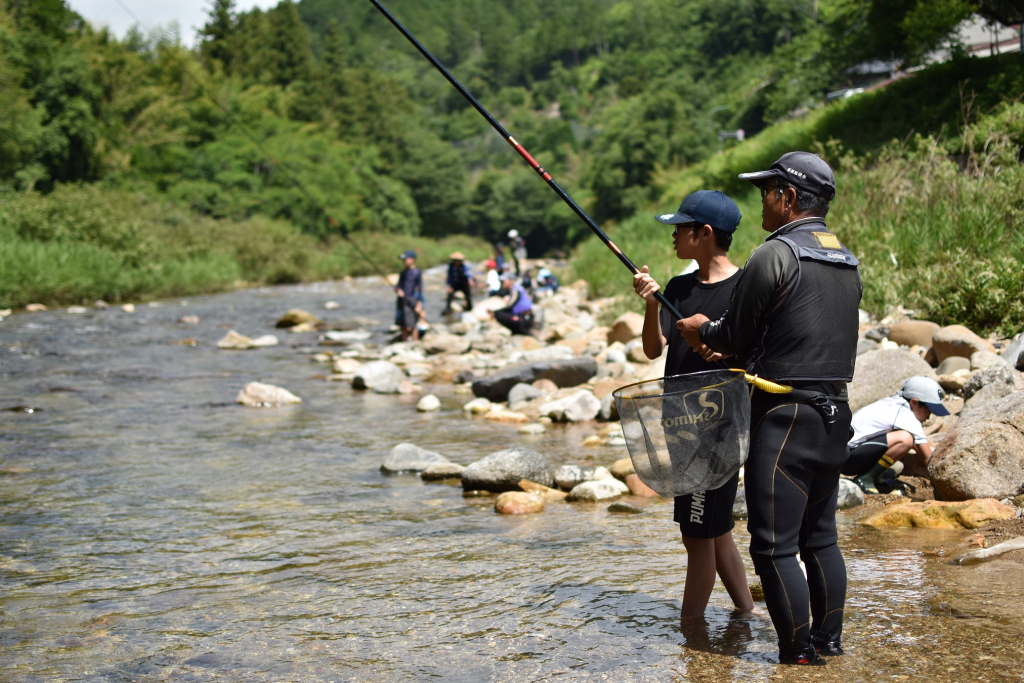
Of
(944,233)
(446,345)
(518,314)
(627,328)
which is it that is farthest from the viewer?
(518,314)

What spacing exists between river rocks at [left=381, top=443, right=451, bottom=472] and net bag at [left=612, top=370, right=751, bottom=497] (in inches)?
163

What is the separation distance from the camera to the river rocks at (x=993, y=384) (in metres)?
6.12

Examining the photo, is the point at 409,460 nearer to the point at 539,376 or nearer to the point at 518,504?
the point at 518,504

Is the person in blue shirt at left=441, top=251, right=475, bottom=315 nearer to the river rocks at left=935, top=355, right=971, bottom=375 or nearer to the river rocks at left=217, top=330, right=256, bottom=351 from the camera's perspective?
the river rocks at left=217, top=330, right=256, bottom=351

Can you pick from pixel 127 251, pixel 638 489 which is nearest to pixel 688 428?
Result: pixel 638 489

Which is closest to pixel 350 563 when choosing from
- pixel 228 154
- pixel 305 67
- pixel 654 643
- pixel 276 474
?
pixel 654 643

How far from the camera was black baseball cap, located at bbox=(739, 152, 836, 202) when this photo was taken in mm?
3043

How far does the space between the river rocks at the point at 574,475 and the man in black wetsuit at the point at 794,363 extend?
133 inches

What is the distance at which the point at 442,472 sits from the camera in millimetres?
7035

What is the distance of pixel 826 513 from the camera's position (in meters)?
3.12

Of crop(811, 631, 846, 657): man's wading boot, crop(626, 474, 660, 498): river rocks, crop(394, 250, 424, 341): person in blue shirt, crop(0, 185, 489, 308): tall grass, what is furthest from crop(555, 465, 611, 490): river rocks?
crop(0, 185, 489, 308): tall grass

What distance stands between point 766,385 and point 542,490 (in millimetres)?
3591

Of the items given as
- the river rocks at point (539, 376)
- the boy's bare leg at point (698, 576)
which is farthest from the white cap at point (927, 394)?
the river rocks at point (539, 376)

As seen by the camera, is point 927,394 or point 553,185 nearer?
point 553,185
